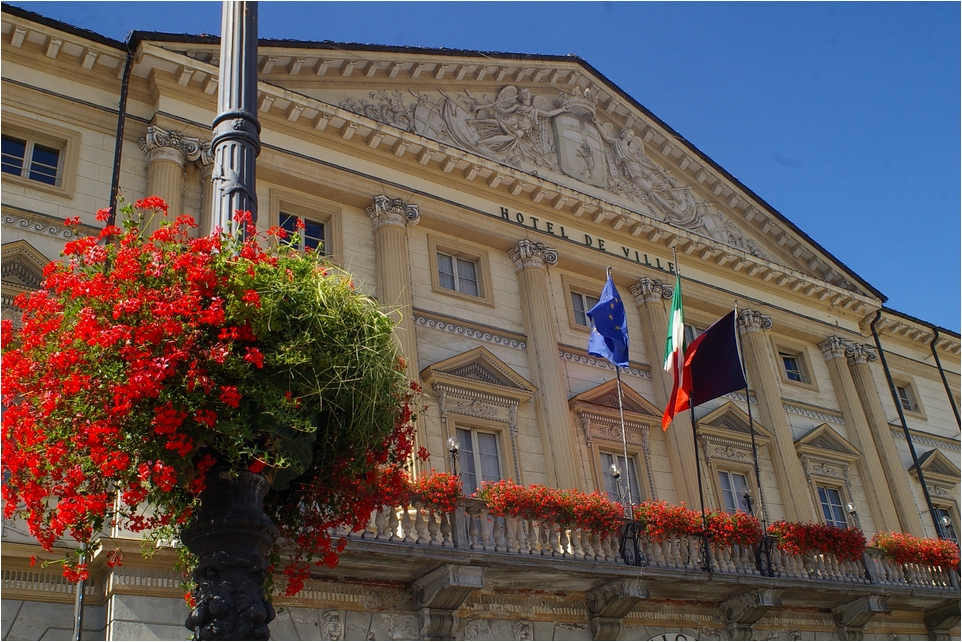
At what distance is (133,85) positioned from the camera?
18656mm

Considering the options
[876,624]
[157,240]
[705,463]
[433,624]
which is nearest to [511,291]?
[705,463]

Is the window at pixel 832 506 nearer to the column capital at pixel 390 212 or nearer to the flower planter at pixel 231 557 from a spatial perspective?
the column capital at pixel 390 212

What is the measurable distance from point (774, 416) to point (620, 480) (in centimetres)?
622

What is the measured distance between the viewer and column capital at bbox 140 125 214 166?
17.8 m

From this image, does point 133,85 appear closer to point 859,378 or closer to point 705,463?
point 705,463

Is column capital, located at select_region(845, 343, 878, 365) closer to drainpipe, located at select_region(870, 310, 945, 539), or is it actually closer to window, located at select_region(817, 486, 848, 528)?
drainpipe, located at select_region(870, 310, 945, 539)

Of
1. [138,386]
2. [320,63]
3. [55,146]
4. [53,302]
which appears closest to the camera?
[138,386]

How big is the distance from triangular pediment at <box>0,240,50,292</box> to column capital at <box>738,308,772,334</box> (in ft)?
60.2

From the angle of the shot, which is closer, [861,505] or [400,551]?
[400,551]

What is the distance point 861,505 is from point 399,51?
56.6 ft

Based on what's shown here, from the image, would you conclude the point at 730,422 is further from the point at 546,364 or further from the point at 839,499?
the point at 546,364

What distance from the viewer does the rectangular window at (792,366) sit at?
27641mm

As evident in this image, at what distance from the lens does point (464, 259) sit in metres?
22.3

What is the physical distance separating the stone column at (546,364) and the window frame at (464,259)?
2.83ft
